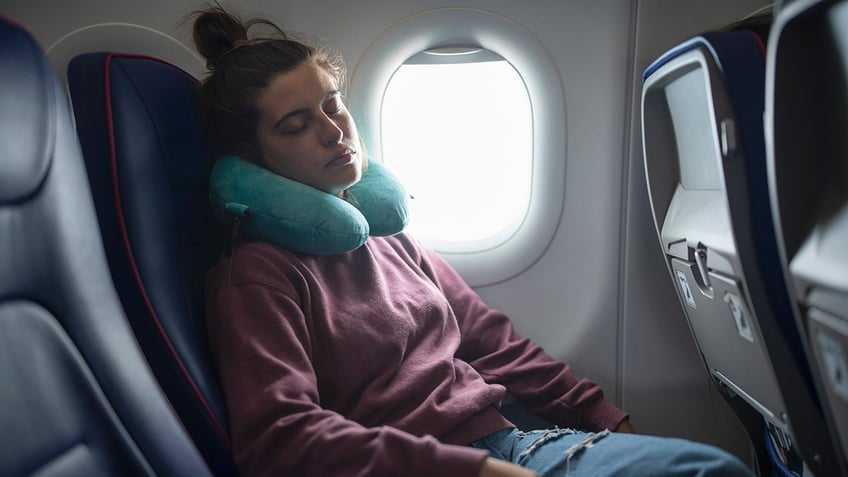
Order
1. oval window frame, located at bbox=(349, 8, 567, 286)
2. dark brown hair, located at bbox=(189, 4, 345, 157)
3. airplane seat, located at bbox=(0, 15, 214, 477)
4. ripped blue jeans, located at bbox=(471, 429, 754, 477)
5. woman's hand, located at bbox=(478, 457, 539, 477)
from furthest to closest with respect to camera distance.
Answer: oval window frame, located at bbox=(349, 8, 567, 286), dark brown hair, located at bbox=(189, 4, 345, 157), ripped blue jeans, located at bbox=(471, 429, 754, 477), woman's hand, located at bbox=(478, 457, 539, 477), airplane seat, located at bbox=(0, 15, 214, 477)

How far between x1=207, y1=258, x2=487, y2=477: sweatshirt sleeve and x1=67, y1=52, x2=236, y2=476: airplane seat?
0.05 m

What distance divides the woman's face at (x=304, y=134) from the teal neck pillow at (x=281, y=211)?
8 centimetres

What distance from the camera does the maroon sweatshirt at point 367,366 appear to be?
0.99 metres

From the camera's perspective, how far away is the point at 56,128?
3.00 feet

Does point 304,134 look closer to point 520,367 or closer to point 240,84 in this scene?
point 240,84

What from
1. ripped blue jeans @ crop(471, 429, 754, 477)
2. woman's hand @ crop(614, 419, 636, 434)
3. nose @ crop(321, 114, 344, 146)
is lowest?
woman's hand @ crop(614, 419, 636, 434)

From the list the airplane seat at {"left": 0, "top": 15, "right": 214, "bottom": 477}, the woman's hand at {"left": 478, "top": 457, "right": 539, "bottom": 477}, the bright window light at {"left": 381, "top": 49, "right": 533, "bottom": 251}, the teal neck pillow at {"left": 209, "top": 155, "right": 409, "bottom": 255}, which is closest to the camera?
the airplane seat at {"left": 0, "top": 15, "right": 214, "bottom": 477}

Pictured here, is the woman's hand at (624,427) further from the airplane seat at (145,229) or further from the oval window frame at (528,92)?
the airplane seat at (145,229)

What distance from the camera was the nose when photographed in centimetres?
134

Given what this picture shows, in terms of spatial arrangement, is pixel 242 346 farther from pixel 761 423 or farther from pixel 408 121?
pixel 761 423

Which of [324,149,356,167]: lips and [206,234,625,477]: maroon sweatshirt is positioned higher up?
[324,149,356,167]: lips

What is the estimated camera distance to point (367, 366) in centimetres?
126

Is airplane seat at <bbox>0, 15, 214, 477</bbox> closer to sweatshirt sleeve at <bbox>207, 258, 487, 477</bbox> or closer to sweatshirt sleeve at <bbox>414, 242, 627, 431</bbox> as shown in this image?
sweatshirt sleeve at <bbox>207, 258, 487, 477</bbox>

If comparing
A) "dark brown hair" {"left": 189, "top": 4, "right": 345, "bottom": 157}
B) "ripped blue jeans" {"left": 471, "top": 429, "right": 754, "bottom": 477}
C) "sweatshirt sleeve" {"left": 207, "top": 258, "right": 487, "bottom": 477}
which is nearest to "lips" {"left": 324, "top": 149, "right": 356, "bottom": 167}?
"dark brown hair" {"left": 189, "top": 4, "right": 345, "bottom": 157}
